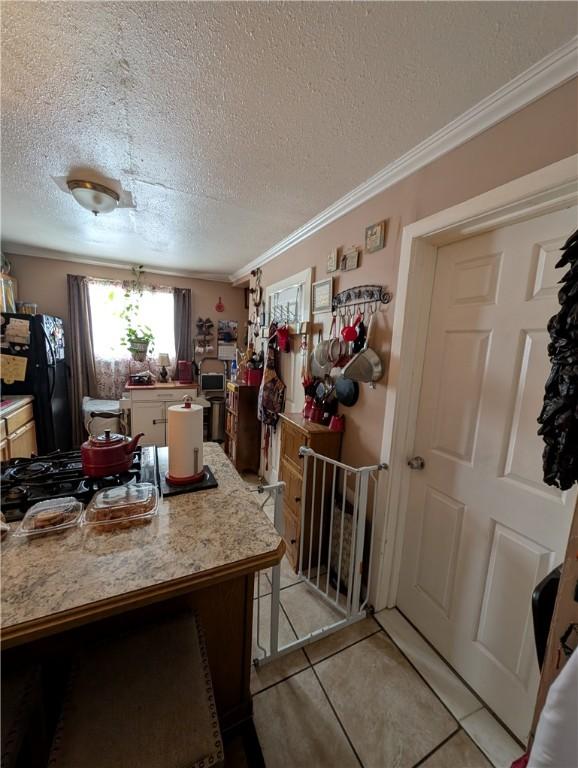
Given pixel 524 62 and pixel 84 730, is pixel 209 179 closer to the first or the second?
pixel 524 62

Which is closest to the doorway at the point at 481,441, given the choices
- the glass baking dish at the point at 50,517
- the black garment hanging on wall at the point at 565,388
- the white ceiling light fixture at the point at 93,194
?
the black garment hanging on wall at the point at 565,388

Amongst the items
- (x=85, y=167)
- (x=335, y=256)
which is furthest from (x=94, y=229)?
(x=335, y=256)

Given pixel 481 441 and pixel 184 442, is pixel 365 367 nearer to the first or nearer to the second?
pixel 481 441

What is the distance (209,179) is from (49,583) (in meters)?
1.92

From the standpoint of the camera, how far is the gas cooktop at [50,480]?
89 cm

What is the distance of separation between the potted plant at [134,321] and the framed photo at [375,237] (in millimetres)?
3228

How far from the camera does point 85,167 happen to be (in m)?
1.60

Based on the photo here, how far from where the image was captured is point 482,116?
3.53 feet

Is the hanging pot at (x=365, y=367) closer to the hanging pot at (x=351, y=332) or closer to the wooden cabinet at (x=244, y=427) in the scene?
the hanging pot at (x=351, y=332)

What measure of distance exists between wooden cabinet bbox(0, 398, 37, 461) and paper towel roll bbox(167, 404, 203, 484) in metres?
1.59

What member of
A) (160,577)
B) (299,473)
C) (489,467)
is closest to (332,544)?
(299,473)

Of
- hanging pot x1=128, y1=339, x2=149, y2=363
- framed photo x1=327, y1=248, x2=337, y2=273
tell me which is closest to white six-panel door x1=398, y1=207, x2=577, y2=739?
framed photo x1=327, y1=248, x2=337, y2=273

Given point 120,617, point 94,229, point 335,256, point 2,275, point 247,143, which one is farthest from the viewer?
point 2,275

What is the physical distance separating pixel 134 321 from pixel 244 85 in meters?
3.43
